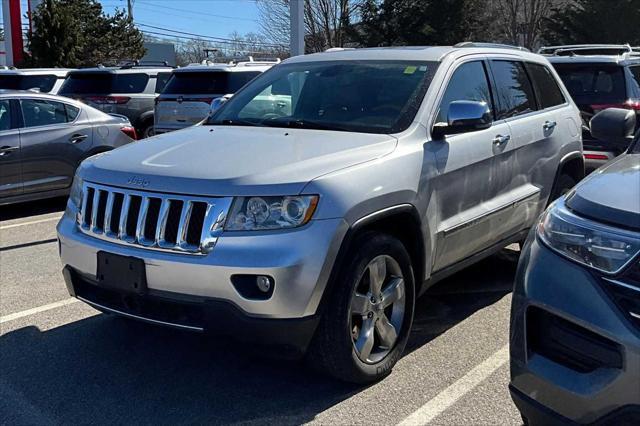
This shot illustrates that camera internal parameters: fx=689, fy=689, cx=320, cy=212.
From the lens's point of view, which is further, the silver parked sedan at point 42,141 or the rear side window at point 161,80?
the rear side window at point 161,80

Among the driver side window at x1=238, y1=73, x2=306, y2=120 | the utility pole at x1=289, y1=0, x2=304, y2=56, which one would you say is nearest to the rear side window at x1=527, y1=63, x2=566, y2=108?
the driver side window at x1=238, y1=73, x2=306, y2=120

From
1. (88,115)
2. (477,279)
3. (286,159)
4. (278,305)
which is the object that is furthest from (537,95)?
(88,115)

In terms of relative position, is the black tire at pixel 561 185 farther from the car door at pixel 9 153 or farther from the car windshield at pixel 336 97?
the car door at pixel 9 153

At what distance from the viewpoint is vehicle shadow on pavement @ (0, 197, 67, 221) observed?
8688 millimetres

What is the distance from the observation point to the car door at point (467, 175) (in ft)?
13.4

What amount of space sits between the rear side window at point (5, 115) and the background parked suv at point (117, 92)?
4678 mm

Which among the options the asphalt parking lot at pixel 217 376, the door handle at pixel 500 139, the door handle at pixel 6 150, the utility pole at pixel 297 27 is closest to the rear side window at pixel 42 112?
the door handle at pixel 6 150

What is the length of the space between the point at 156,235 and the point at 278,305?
710 mm

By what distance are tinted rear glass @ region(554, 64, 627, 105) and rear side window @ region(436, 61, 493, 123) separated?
382 cm

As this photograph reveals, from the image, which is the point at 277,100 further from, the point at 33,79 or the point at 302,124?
the point at 33,79

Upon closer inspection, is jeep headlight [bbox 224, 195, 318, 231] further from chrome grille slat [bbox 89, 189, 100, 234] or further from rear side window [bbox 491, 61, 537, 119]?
rear side window [bbox 491, 61, 537, 119]

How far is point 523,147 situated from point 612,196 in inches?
98.7

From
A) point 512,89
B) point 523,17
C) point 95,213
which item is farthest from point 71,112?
point 523,17

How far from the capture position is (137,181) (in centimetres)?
350
